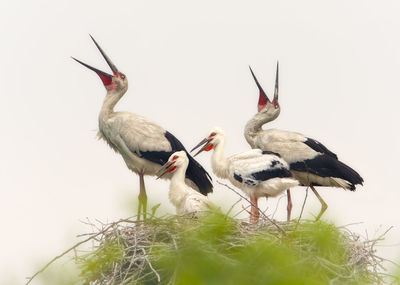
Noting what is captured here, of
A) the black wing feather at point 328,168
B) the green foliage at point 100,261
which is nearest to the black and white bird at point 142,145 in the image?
the black wing feather at point 328,168

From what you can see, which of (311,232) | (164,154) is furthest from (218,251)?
(164,154)

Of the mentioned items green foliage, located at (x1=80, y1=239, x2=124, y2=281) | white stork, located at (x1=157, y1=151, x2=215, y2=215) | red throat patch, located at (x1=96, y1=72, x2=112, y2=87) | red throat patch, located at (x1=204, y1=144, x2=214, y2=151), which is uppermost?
red throat patch, located at (x1=96, y1=72, x2=112, y2=87)

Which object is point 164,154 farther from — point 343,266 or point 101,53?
point 343,266

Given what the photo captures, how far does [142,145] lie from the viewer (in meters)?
11.0

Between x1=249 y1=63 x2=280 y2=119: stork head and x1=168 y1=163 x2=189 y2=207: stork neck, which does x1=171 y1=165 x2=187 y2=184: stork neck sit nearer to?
x1=168 y1=163 x2=189 y2=207: stork neck

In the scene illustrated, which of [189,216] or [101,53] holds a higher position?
[101,53]

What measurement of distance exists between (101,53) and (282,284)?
19.8 ft

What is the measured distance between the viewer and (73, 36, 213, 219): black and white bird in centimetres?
1087

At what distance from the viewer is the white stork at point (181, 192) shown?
9312 mm

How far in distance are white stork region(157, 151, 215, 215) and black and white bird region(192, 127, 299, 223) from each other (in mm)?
317

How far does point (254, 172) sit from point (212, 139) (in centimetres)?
64

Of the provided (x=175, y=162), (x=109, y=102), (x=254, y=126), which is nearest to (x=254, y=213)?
(x=175, y=162)

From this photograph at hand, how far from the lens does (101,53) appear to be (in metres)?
12.0

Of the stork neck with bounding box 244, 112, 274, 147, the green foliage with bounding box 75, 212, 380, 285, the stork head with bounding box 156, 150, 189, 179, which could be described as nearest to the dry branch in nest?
the green foliage with bounding box 75, 212, 380, 285
